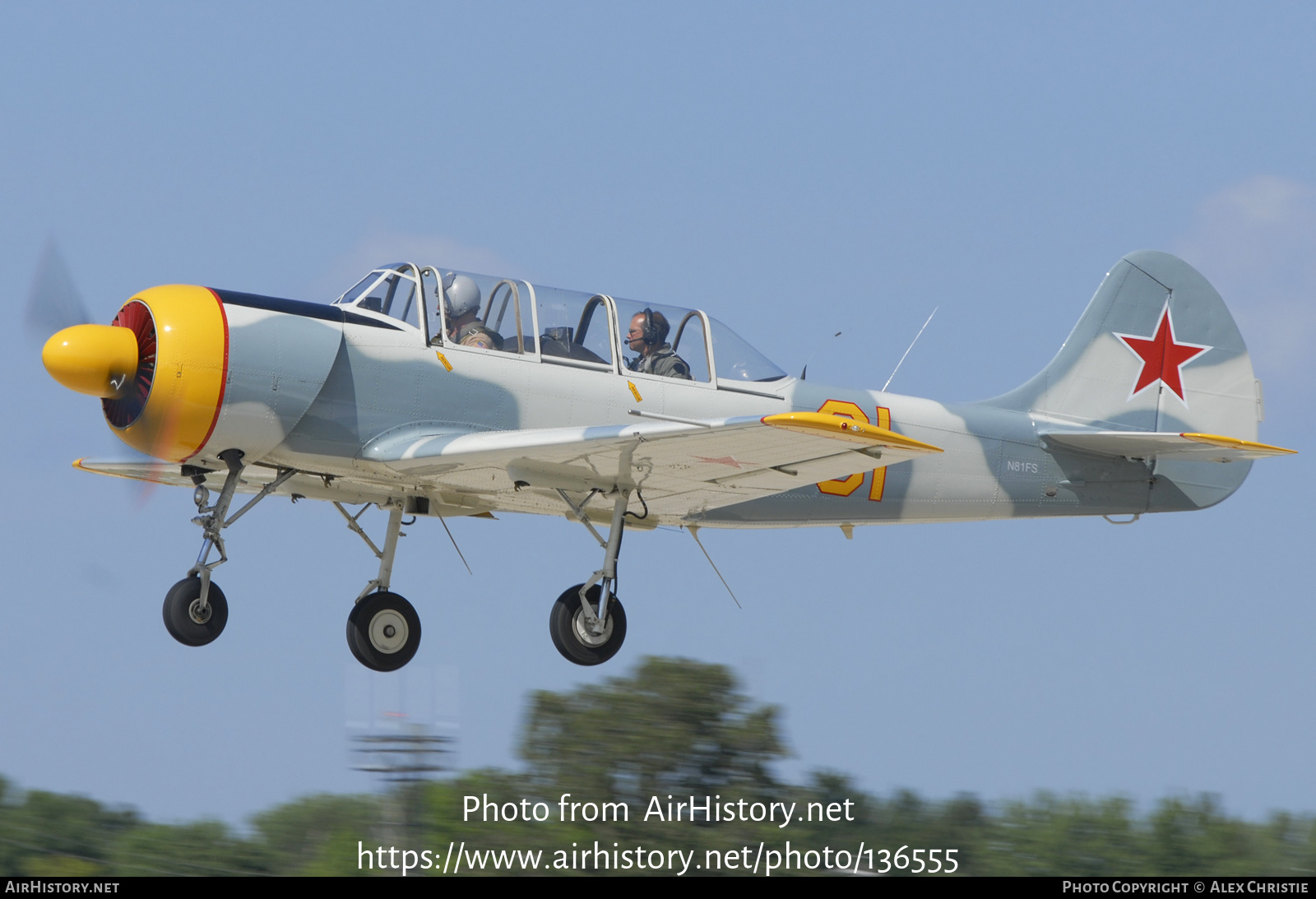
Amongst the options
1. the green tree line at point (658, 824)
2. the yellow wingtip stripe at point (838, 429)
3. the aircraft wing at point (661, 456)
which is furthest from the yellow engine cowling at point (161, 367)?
the green tree line at point (658, 824)

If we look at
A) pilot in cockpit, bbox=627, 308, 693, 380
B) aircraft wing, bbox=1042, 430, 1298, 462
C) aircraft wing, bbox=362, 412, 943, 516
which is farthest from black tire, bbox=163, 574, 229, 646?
aircraft wing, bbox=1042, 430, 1298, 462

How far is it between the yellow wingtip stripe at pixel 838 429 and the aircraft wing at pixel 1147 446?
3399 mm

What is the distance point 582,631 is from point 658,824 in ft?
33.4

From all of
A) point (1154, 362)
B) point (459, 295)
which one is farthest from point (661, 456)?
point (1154, 362)

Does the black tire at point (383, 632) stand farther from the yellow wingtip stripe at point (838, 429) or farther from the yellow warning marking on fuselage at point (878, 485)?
the yellow wingtip stripe at point (838, 429)

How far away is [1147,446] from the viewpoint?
36.8ft

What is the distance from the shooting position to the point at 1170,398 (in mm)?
12258

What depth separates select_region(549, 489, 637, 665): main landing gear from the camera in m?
9.73

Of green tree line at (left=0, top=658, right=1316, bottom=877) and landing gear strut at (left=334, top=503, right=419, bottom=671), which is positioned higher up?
green tree line at (left=0, top=658, right=1316, bottom=877)

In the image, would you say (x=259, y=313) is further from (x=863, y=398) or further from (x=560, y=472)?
(x=863, y=398)

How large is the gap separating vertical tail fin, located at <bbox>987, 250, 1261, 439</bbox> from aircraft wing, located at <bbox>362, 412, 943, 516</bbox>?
3.52 meters

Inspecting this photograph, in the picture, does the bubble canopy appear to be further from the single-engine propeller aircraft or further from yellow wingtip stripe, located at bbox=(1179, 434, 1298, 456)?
yellow wingtip stripe, located at bbox=(1179, 434, 1298, 456)
